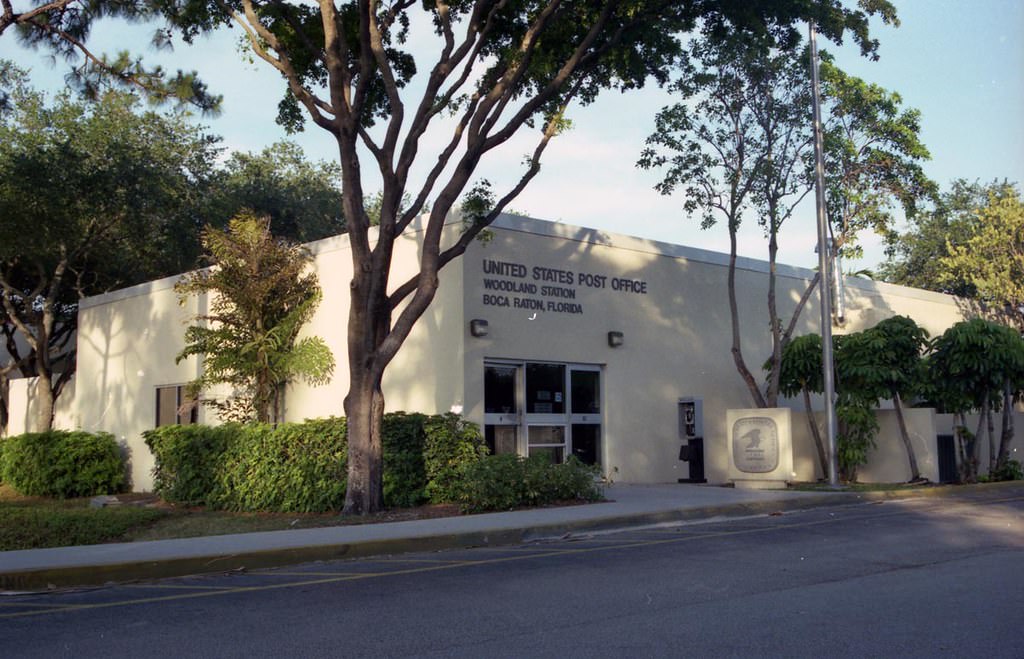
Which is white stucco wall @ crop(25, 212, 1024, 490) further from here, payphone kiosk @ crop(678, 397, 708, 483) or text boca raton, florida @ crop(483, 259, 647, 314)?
payphone kiosk @ crop(678, 397, 708, 483)

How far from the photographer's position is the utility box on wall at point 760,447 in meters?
19.8

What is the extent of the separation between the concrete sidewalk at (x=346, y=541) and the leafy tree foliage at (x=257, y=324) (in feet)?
24.0

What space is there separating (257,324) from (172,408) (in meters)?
5.07

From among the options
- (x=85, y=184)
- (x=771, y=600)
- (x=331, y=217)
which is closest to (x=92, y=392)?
(x=85, y=184)

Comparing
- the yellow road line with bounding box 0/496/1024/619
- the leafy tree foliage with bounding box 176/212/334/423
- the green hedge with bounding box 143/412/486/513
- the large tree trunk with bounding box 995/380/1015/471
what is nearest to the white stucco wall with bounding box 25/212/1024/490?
the leafy tree foliage with bounding box 176/212/334/423

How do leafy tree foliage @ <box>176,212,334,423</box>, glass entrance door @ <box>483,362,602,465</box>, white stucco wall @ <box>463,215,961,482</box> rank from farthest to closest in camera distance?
leafy tree foliage @ <box>176,212,334,423</box> < white stucco wall @ <box>463,215,961,482</box> < glass entrance door @ <box>483,362,602,465</box>

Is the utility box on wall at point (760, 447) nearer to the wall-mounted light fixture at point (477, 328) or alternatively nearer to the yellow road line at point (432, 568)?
the yellow road line at point (432, 568)

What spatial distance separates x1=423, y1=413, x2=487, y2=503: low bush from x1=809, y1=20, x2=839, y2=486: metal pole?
22.5 feet

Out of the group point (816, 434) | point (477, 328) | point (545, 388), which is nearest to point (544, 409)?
point (545, 388)

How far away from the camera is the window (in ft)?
77.0

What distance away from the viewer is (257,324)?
2056 cm

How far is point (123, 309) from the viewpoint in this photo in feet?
86.2

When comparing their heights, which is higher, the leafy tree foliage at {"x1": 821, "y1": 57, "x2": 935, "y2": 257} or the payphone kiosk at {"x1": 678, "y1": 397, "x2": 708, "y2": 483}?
the leafy tree foliage at {"x1": 821, "y1": 57, "x2": 935, "y2": 257}

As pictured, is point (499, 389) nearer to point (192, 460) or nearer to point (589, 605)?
point (192, 460)
